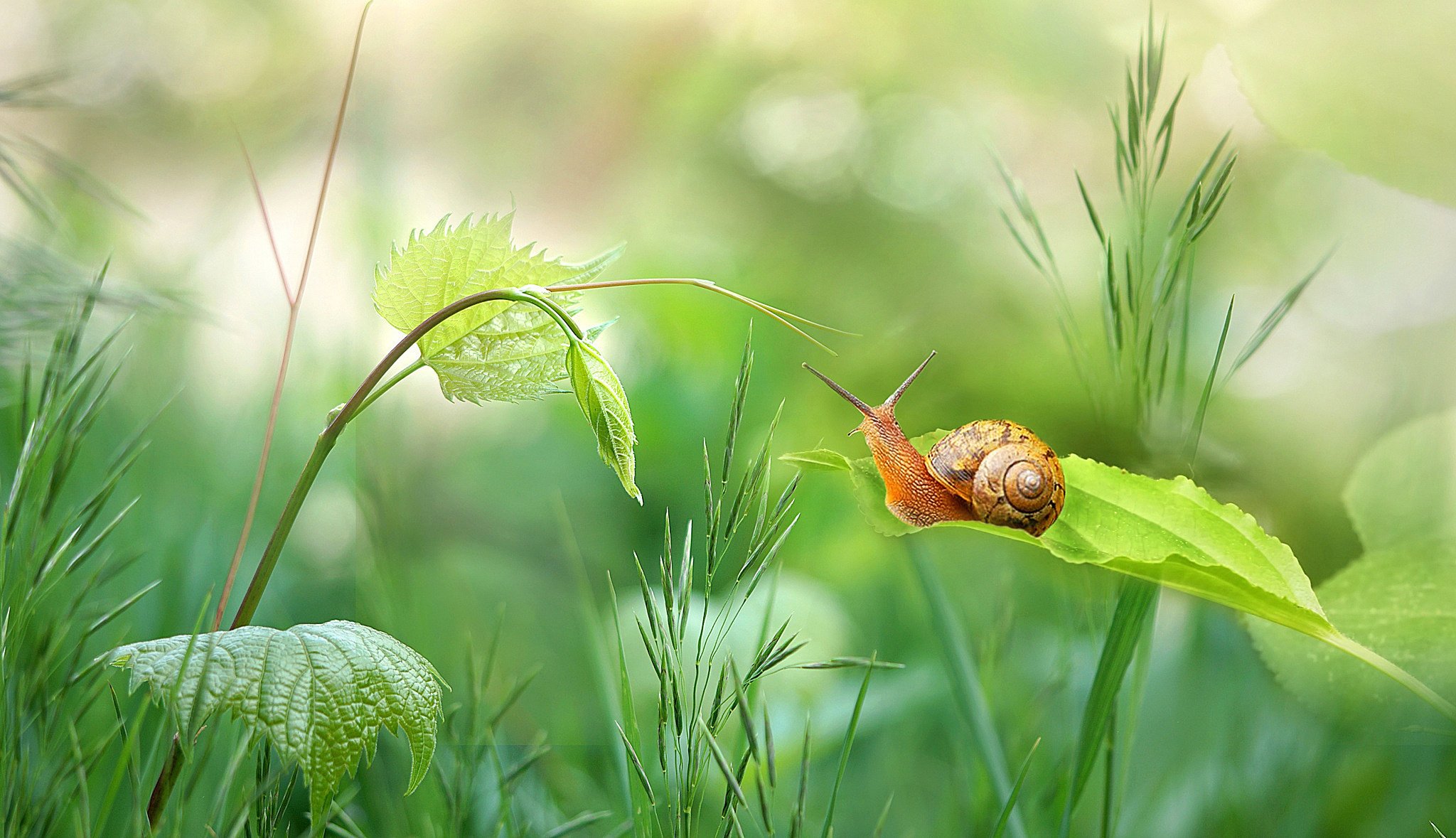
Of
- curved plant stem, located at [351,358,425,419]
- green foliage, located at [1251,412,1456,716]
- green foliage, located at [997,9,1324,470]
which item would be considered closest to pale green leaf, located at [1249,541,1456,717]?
green foliage, located at [1251,412,1456,716]

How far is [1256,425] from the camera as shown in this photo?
2.03 ft

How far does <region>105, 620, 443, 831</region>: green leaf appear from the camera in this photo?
165 millimetres

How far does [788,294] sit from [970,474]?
405mm

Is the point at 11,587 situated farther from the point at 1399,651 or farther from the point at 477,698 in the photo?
the point at 1399,651

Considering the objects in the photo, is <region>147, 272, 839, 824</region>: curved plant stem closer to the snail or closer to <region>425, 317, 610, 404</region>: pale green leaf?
<region>425, 317, 610, 404</region>: pale green leaf

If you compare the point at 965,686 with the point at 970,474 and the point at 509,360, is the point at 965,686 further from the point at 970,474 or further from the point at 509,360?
the point at 509,360

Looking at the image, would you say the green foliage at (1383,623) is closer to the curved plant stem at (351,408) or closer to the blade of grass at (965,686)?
the blade of grass at (965,686)

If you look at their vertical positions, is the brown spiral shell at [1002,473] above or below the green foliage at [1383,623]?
above

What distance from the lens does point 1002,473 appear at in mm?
314

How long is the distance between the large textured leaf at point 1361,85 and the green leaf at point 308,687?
0.39m

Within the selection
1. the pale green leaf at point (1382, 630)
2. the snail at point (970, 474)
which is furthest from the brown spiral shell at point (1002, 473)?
the pale green leaf at point (1382, 630)

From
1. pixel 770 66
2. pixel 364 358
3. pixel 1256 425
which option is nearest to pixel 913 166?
pixel 770 66

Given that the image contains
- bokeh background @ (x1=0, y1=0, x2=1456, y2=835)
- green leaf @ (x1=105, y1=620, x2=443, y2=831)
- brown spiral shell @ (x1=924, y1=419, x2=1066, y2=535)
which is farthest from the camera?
bokeh background @ (x1=0, y1=0, x2=1456, y2=835)

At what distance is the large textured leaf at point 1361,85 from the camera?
0.36 m
